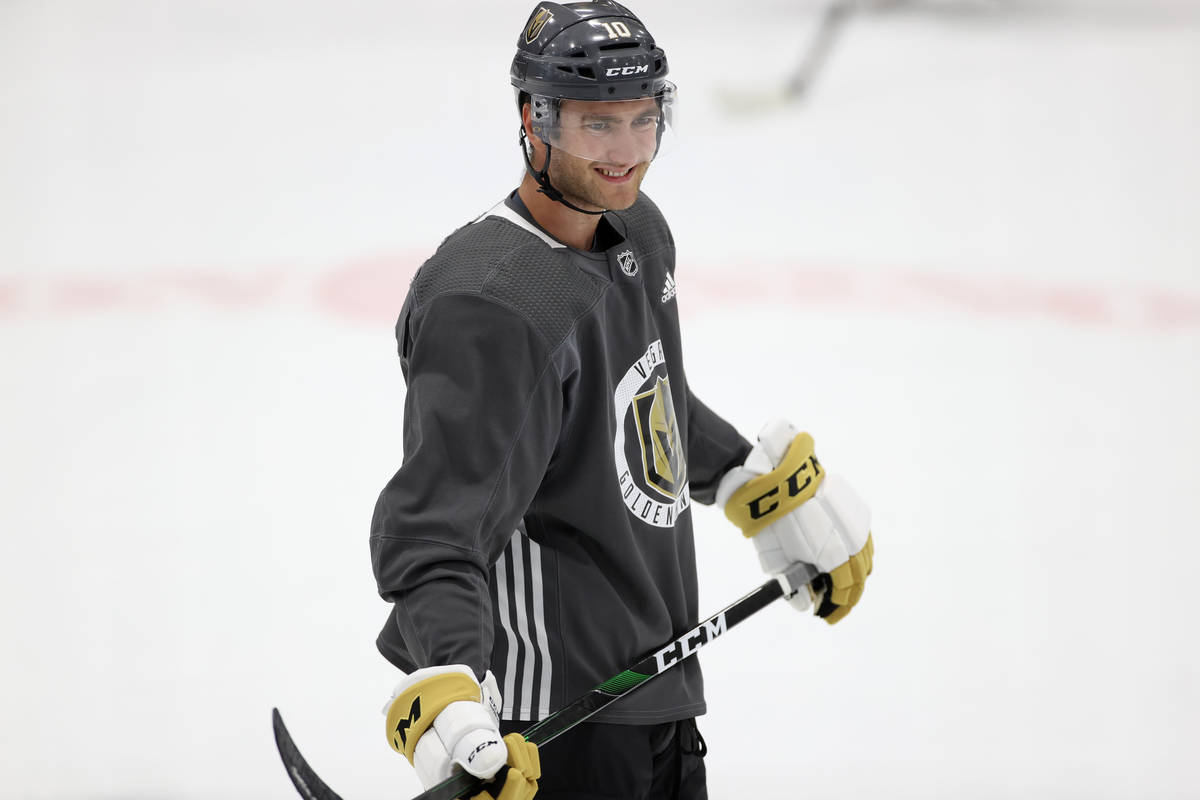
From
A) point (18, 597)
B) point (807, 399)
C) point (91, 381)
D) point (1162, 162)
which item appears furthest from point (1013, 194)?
point (18, 597)

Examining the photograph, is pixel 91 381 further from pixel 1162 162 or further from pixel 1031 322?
pixel 1162 162

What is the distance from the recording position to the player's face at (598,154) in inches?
51.7

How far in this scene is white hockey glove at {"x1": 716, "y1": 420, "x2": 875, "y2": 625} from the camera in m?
1.69

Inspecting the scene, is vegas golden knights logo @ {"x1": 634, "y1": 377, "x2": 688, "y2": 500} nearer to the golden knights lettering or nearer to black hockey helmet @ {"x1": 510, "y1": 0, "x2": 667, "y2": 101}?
the golden knights lettering

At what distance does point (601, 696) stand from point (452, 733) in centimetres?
28

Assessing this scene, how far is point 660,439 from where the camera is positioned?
4.70 ft

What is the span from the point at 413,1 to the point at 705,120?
4.57 ft

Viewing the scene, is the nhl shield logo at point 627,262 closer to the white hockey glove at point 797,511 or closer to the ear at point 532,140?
the ear at point 532,140

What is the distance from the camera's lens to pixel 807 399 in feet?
10.2

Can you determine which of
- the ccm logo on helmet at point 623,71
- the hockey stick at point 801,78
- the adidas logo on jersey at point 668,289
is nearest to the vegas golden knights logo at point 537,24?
the ccm logo on helmet at point 623,71

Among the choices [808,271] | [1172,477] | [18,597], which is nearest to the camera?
[18,597]

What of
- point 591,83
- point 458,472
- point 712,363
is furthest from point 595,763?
point 712,363

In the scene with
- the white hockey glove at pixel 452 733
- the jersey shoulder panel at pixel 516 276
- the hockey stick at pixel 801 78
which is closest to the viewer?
the white hockey glove at pixel 452 733

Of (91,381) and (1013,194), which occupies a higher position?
(1013,194)
